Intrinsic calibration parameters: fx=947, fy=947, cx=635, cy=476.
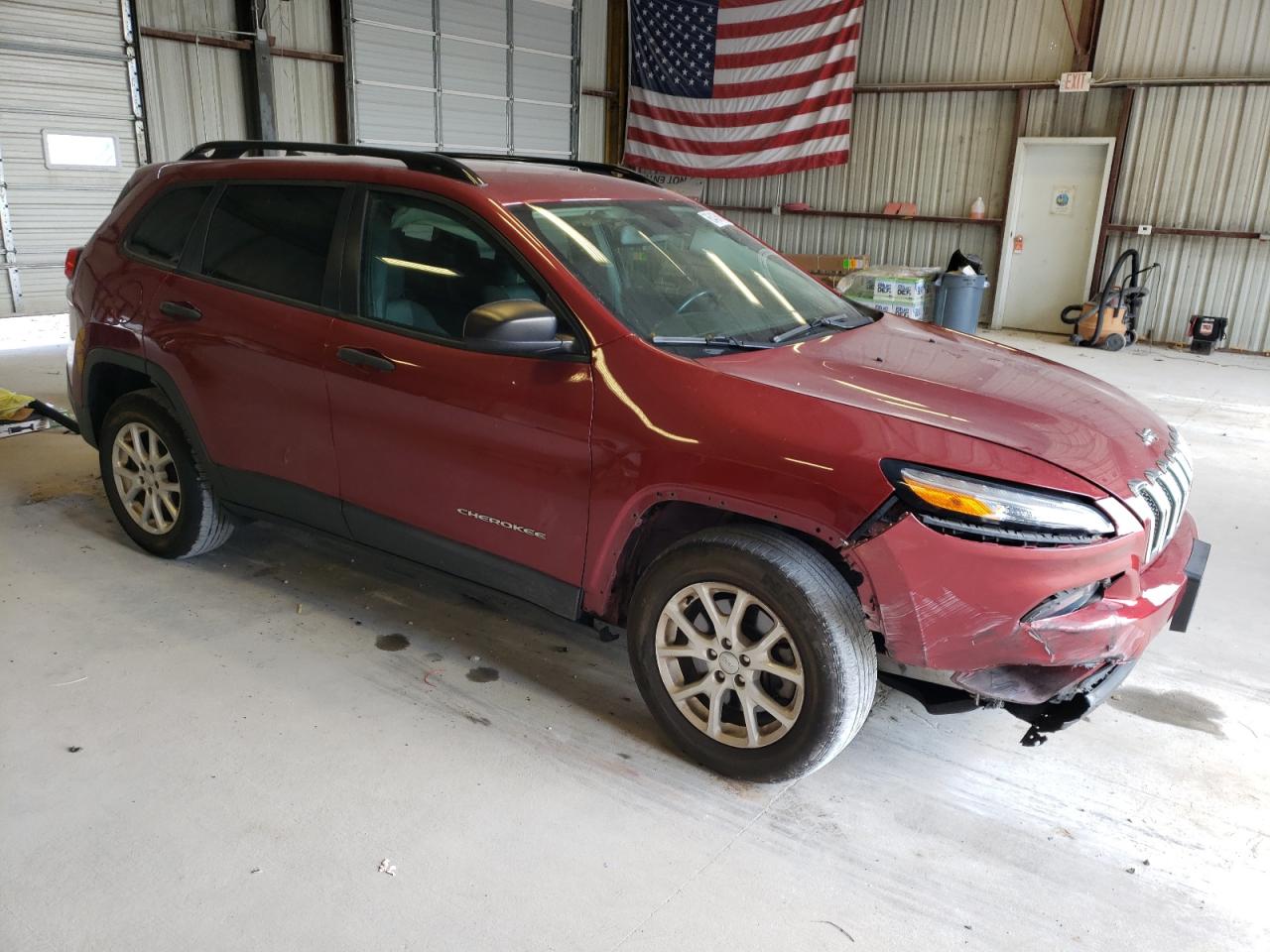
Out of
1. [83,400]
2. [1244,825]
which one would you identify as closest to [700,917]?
[1244,825]

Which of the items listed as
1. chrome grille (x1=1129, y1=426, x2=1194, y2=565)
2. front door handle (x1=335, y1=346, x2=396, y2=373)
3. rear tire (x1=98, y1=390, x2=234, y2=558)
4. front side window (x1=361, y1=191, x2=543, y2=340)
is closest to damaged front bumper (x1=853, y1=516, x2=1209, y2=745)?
chrome grille (x1=1129, y1=426, x2=1194, y2=565)

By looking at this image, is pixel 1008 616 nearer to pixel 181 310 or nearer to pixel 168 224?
pixel 181 310

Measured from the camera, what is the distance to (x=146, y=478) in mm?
3875

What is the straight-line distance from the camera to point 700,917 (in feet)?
7.06

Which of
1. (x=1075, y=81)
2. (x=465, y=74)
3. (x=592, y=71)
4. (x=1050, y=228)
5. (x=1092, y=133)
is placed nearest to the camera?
(x=1075, y=81)

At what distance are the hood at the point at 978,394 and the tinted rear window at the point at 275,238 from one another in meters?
1.50

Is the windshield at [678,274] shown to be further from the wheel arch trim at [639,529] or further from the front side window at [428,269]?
the wheel arch trim at [639,529]

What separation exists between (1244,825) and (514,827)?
6.37 ft

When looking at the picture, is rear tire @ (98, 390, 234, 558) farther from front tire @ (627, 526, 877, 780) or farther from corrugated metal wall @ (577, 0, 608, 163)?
corrugated metal wall @ (577, 0, 608, 163)

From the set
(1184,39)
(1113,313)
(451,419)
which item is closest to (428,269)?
(451,419)

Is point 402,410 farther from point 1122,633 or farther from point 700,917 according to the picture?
point 1122,633

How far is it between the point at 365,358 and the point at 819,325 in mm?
1496

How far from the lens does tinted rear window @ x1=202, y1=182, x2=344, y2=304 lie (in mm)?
3229

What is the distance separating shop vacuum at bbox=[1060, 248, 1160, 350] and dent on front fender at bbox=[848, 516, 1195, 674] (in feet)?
32.8
